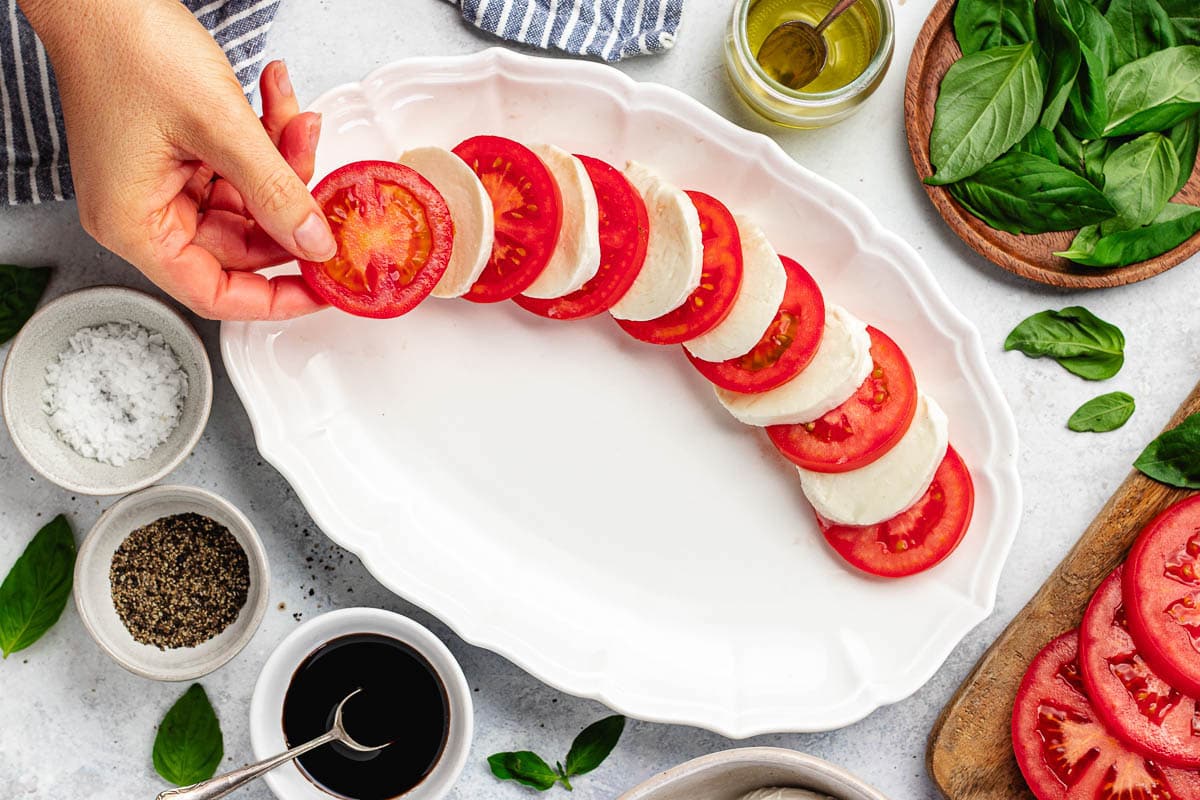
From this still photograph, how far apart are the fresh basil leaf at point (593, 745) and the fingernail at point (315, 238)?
1.18 metres

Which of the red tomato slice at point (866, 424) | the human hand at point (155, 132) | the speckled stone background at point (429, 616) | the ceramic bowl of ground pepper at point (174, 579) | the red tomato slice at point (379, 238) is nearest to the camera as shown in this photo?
the human hand at point (155, 132)

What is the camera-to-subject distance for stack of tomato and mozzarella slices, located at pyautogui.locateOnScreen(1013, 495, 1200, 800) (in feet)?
6.79

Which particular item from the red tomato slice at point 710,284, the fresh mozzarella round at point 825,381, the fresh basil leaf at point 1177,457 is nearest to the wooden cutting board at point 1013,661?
the fresh basil leaf at point 1177,457

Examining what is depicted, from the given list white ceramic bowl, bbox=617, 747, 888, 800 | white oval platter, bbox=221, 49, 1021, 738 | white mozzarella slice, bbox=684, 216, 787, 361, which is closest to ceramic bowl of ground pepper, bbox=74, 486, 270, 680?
white oval platter, bbox=221, 49, 1021, 738

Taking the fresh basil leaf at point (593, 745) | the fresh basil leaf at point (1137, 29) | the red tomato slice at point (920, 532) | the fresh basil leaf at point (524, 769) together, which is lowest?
the fresh basil leaf at point (524, 769)

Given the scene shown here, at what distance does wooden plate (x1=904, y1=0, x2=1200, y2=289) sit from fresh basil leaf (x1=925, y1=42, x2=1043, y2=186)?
0.04 m

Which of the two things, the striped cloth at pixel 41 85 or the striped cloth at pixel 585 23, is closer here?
the striped cloth at pixel 41 85

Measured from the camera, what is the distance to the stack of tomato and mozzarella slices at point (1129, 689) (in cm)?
207

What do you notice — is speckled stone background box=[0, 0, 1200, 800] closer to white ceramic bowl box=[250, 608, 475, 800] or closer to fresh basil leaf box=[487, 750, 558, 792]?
fresh basil leaf box=[487, 750, 558, 792]

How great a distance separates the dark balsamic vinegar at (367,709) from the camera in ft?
6.93

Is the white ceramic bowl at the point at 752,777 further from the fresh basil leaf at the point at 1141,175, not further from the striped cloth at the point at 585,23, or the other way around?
the striped cloth at the point at 585,23

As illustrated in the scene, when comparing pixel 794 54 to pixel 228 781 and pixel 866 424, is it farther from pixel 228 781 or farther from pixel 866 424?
pixel 228 781

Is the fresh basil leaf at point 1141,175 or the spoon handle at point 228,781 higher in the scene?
the fresh basil leaf at point 1141,175

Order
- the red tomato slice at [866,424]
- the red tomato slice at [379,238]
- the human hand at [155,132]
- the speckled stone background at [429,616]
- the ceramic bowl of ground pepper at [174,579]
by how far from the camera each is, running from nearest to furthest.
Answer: the human hand at [155,132]
the red tomato slice at [379,238]
the red tomato slice at [866,424]
the ceramic bowl of ground pepper at [174,579]
the speckled stone background at [429,616]
